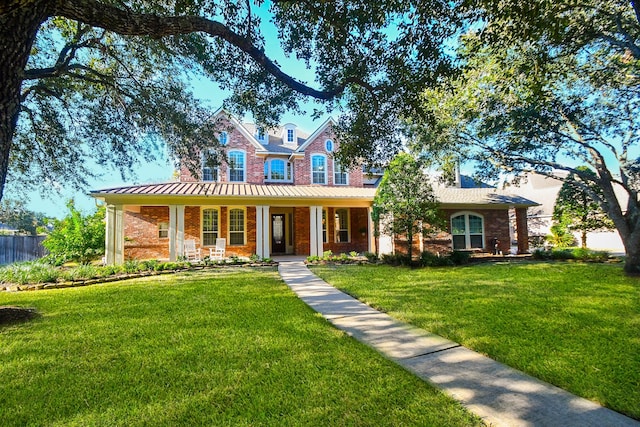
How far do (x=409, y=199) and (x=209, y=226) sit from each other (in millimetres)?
10408

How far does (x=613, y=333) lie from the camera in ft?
14.3

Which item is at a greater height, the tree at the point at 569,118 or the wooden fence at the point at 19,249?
the tree at the point at 569,118

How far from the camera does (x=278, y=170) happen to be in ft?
59.9

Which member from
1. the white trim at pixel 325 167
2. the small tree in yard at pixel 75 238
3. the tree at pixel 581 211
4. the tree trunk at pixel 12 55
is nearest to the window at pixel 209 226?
the small tree in yard at pixel 75 238

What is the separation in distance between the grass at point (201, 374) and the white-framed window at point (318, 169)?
42.9ft

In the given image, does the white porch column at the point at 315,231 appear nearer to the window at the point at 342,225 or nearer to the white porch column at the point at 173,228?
the window at the point at 342,225

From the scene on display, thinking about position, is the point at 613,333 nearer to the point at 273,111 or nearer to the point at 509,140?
the point at 273,111

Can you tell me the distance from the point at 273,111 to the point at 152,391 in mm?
6309

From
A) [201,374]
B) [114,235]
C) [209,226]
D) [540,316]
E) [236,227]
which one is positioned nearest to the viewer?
[201,374]

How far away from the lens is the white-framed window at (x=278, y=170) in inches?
710

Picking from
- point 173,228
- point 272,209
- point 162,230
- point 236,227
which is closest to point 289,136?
point 272,209

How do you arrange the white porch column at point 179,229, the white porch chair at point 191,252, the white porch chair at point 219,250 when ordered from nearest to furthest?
the white porch column at point 179,229, the white porch chair at point 191,252, the white porch chair at point 219,250

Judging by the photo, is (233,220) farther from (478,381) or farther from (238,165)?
(478,381)

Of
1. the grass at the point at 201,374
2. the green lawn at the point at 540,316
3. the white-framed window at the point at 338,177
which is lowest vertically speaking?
the green lawn at the point at 540,316
